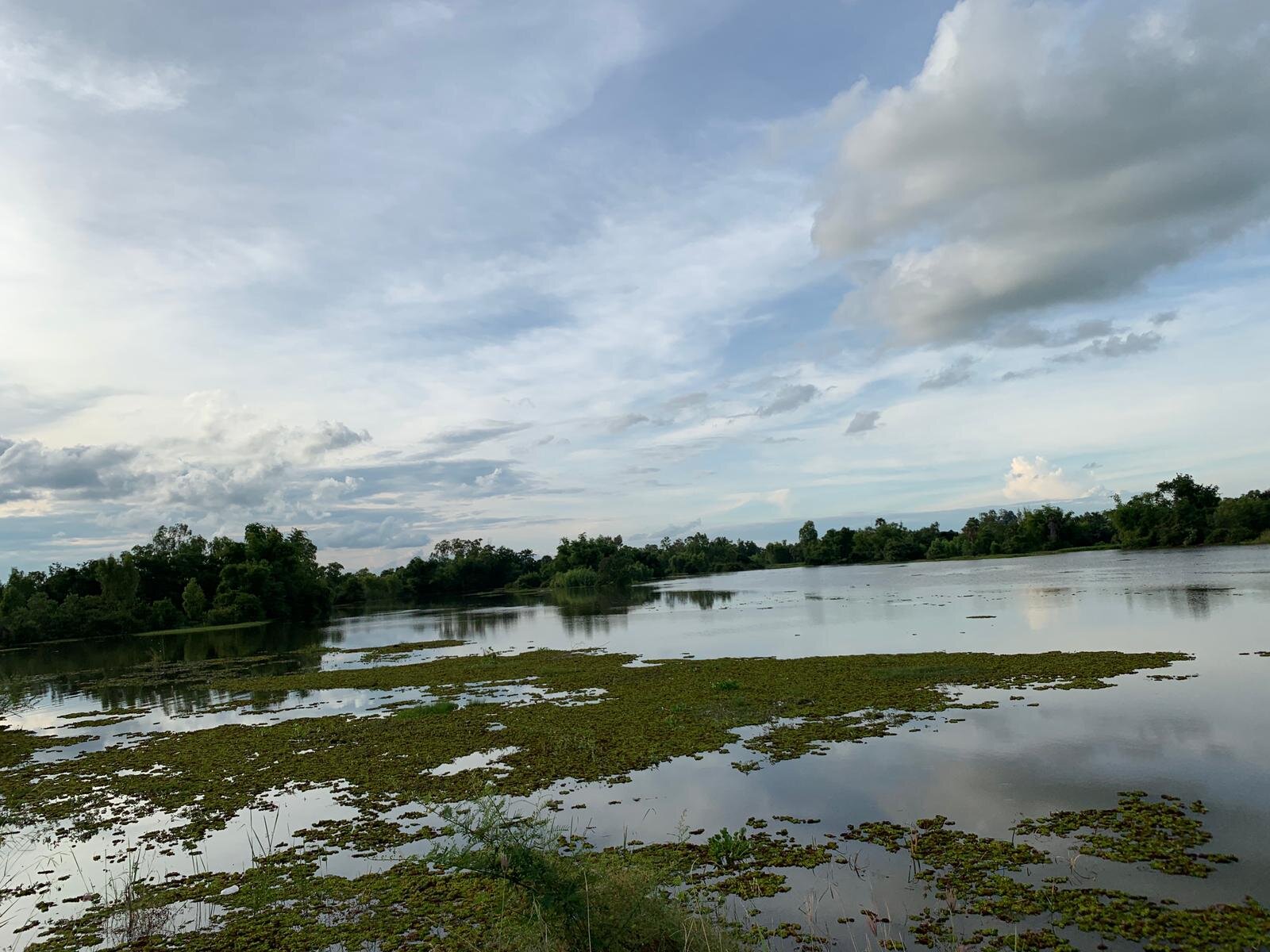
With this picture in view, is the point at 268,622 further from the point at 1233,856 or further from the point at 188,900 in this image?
the point at 1233,856

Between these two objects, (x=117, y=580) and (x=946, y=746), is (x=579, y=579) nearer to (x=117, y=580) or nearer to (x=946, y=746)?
(x=117, y=580)

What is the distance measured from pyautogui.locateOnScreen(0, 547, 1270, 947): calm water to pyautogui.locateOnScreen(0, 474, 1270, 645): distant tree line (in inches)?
1697

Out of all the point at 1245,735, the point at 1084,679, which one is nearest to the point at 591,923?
the point at 1245,735

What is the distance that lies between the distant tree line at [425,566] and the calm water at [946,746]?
4309cm

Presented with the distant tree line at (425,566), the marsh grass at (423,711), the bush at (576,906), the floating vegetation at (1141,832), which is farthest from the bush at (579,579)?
the bush at (576,906)

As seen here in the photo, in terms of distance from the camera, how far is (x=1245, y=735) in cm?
1195

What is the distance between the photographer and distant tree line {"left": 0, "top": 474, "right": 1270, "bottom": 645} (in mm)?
77188

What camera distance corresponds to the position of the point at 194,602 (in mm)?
80562

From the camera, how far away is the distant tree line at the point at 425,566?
77188 mm

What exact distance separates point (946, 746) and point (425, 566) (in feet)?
441

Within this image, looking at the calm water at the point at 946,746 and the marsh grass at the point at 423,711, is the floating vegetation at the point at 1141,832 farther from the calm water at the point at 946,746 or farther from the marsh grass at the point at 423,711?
the marsh grass at the point at 423,711

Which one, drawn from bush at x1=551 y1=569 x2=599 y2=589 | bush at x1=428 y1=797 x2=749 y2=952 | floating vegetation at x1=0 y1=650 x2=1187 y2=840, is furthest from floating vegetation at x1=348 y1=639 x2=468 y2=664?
bush at x1=551 y1=569 x2=599 y2=589

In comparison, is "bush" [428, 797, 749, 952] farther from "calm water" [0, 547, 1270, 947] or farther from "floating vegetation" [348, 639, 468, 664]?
"floating vegetation" [348, 639, 468, 664]

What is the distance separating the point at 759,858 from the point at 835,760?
162 inches
